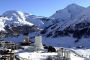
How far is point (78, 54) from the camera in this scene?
7556 cm

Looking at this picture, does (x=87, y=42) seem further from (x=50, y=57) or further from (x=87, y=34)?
(x=50, y=57)

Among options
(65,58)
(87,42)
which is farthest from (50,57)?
(87,42)

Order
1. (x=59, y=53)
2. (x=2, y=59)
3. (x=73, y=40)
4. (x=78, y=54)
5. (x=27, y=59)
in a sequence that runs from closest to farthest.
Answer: (x=2, y=59), (x=27, y=59), (x=59, y=53), (x=78, y=54), (x=73, y=40)

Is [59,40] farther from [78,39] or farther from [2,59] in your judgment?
[2,59]

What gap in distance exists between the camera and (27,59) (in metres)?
62.2

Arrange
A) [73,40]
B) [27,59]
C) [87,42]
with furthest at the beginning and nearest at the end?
[73,40]
[87,42]
[27,59]

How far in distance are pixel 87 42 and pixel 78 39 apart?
11.2 meters

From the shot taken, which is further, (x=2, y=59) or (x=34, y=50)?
(x=34, y=50)

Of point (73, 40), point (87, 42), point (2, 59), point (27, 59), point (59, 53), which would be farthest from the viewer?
point (73, 40)

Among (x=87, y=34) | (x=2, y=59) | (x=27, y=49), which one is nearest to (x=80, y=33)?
(x=87, y=34)

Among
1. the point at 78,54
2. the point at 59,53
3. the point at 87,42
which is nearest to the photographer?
the point at 59,53

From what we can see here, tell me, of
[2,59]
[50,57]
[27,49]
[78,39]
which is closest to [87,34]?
[78,39]

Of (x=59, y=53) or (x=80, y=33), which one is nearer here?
(x=59, y=53)

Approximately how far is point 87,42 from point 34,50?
335 feet
